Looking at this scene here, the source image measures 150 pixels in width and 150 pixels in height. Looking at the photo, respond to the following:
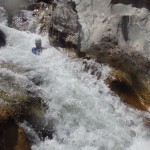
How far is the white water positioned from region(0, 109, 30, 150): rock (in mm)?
377

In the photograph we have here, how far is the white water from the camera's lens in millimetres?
8367

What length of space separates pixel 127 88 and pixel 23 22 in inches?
198

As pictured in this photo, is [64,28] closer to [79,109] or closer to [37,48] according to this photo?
[37,48]

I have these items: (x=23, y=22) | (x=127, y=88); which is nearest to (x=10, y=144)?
(x=127, y=88)

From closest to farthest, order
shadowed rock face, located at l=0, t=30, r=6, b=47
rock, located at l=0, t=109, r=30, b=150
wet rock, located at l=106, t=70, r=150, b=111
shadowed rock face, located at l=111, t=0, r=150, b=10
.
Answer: rock, located at l=0, t=109, r=30, b=150
wet rock, located at l=106, t=70, r=150, b=111
shadowed rock face, located at l=0, t=30, r=6, b=47
shadowed rock face, located at l=111, t=0, r=150, b=10

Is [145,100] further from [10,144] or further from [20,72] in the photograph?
[10,144]

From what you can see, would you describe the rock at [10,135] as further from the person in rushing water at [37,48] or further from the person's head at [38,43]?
the person's head at [38,43]

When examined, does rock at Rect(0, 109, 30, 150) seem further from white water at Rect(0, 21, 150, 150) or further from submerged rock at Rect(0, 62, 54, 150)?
white water at Rect(0, 21, 150, 150)

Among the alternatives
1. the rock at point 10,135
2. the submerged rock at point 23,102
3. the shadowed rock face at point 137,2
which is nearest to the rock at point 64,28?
the shadowed rock face at point 137,2

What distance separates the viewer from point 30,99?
8680mm

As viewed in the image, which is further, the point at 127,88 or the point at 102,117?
the point at 127,88

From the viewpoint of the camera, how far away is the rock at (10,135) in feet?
24.3

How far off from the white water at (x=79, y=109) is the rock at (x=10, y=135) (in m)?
0.38

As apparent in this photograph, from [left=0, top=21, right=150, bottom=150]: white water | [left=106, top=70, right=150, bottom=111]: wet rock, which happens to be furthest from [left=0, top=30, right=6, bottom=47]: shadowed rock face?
[left=106, top=70, right=150, bottom=111]: wet rock
